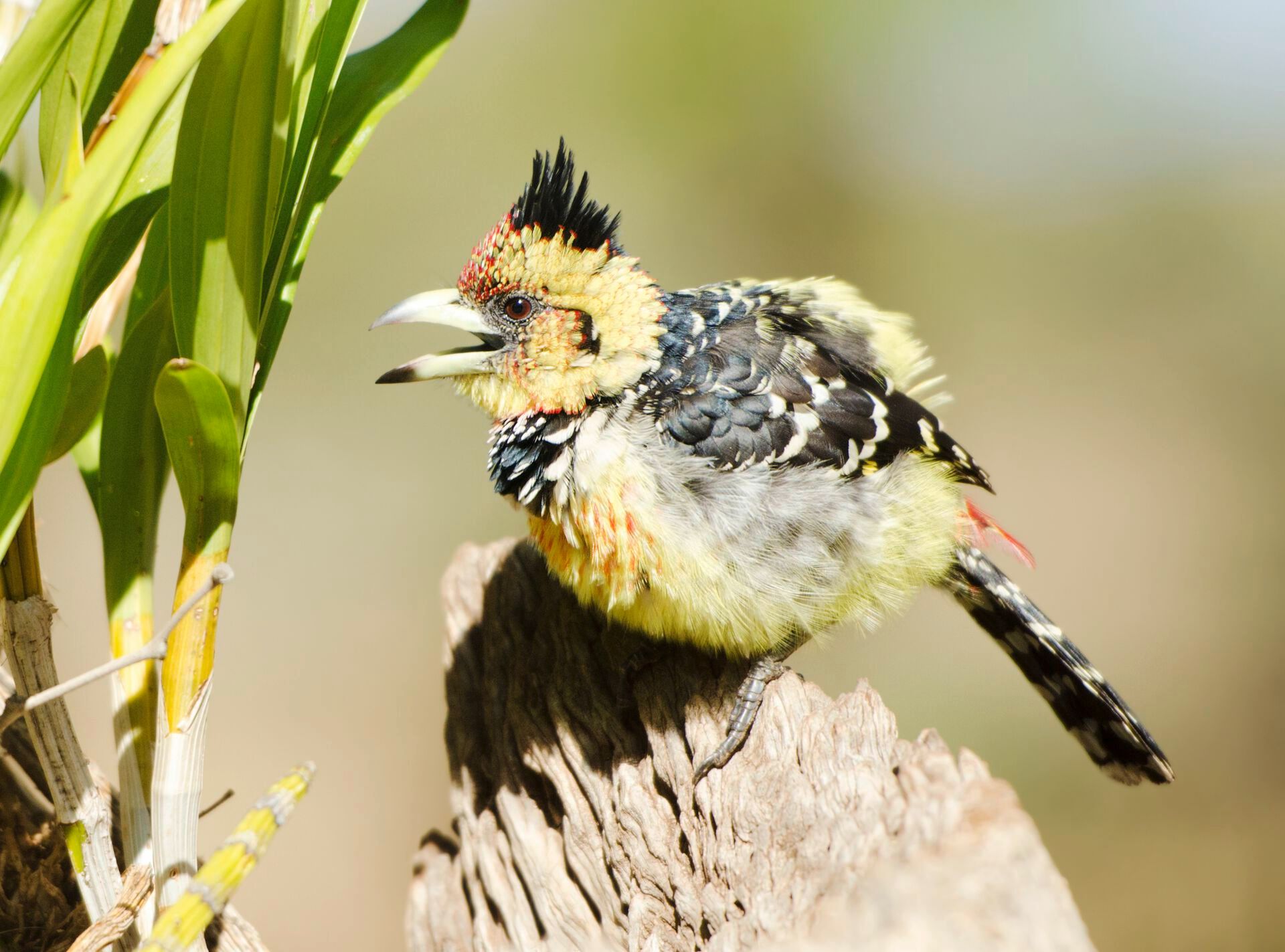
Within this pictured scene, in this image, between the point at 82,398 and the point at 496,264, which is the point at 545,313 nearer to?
the point at 496,264

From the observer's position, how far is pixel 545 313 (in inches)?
70.4

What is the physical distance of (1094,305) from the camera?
194 inches

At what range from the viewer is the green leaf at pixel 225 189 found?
42.3 inches

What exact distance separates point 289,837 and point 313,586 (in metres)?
1.20

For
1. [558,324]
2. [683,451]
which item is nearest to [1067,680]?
[683,451]

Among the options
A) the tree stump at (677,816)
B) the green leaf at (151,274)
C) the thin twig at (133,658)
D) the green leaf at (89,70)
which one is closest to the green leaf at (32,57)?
the green leaf at (89,70)

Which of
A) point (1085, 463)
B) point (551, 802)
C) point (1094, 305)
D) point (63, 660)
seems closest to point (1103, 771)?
point (551, 802)

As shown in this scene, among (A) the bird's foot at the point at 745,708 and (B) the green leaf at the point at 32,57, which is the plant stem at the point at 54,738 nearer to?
(B) the green leaf at the point at 32,57

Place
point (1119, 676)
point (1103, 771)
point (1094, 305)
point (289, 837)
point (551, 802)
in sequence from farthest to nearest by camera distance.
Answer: point (1094, 305) → point (1119, 676) → point (289, 837) → point (1103, 771) → point (551, 802)

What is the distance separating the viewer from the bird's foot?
1645mm

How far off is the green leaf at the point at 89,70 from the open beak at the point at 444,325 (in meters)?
0.57

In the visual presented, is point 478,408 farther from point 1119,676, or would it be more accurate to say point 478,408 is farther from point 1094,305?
point 1094,305

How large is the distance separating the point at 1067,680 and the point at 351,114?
5.97 ft

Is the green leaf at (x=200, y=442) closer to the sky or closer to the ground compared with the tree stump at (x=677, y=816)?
closer to the sky
